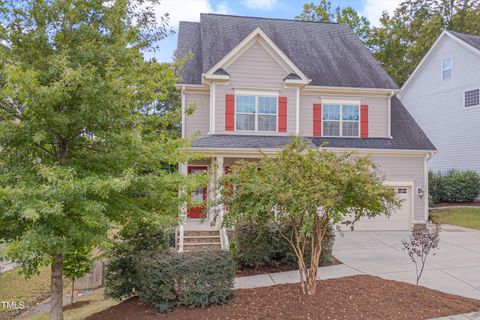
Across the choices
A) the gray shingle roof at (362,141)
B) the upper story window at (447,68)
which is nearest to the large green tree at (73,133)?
the gray shingle roof at (362,141)

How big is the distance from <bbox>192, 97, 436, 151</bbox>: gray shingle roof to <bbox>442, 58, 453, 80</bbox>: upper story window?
7235 millimetres

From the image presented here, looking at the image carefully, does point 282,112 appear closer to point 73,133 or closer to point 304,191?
point 304,191

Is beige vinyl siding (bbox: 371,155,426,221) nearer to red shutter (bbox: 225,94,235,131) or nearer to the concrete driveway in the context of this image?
the concrete driveway

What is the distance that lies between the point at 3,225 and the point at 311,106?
1233cm

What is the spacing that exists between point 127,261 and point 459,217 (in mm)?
16296

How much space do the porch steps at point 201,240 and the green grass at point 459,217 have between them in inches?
404

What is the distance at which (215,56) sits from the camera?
14.7 metres

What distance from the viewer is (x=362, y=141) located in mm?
15242

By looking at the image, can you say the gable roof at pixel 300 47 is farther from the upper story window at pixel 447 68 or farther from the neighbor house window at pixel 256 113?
the upper story window at pixel 447 68

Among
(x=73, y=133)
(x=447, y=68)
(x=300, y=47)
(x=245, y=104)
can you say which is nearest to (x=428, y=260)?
(x=245, y=104)

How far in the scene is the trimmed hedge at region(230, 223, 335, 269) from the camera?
30.5 ft

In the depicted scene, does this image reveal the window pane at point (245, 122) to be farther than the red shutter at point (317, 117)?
No

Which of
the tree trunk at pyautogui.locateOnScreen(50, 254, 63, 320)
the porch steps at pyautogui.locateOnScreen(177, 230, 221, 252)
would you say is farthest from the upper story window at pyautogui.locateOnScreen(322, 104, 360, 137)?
the tree trunk at pyautogui.locateOnScreen(50, 254, 63, 320)

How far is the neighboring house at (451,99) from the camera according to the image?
798 inches
